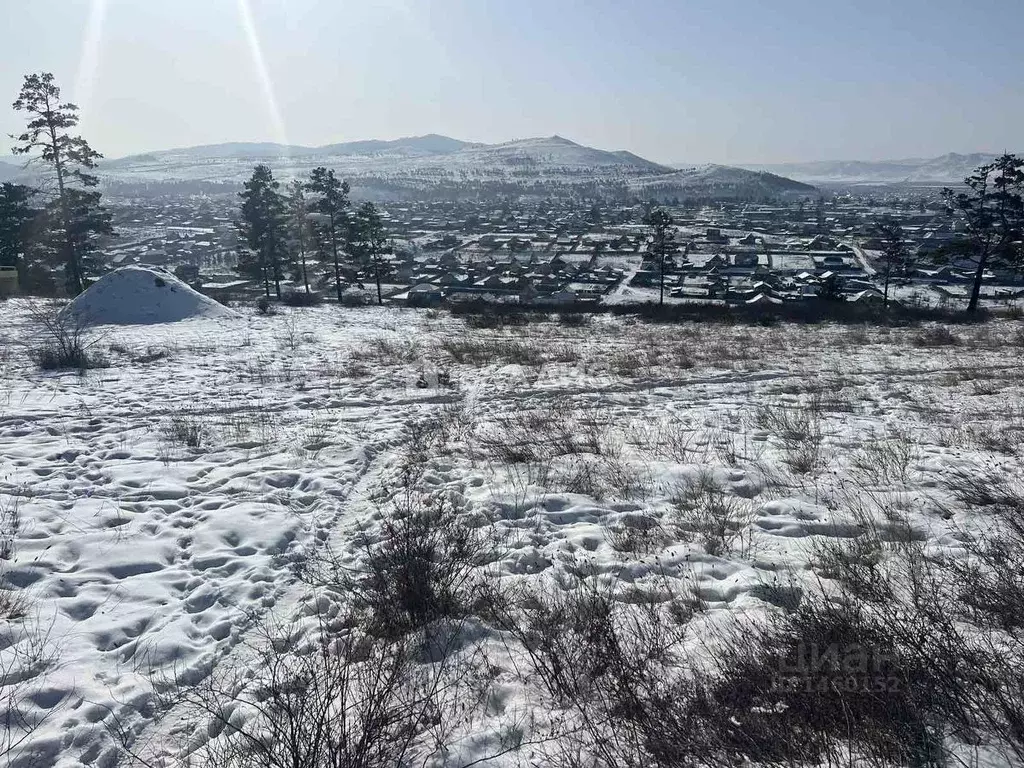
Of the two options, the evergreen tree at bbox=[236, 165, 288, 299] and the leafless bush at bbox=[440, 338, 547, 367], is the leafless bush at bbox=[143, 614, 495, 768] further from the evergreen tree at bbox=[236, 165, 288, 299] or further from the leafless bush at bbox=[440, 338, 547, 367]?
the evergreen tree at bbox=[236, 165, 288, 299]

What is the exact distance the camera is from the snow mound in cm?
2039

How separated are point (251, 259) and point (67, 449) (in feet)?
111

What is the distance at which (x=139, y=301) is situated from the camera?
70.0 ft

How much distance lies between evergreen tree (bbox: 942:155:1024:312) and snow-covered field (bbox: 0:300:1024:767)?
75.4ft

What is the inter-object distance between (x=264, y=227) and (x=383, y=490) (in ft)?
119

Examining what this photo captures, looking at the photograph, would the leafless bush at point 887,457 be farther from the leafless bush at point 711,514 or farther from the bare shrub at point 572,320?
the bare shrub at point 572,320

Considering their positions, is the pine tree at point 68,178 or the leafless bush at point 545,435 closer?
the leafless bush at point 545,435

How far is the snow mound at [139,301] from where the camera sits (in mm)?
20391

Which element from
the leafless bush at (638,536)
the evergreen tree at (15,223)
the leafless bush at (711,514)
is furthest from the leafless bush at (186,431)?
the evergreen tree at (15,223)

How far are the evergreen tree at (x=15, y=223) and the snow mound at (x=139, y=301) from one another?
52.5 ft

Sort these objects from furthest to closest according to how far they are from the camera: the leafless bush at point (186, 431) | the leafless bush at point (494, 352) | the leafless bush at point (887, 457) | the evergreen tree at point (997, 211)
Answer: the evergreen tree at point (997, 211), the leafless bush at point (494, 352), the leafless bush at point (186, 431), the leafless bush at point (887, 457)

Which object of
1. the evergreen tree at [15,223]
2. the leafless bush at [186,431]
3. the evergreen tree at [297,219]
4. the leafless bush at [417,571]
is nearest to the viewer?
the leafless bush at [417,571]
